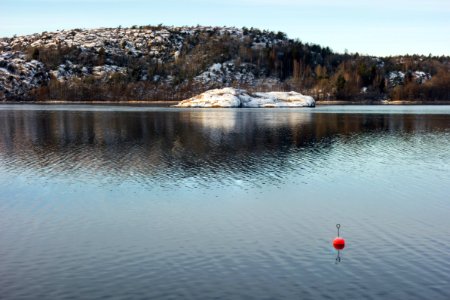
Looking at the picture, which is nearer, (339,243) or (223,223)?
(339,243)

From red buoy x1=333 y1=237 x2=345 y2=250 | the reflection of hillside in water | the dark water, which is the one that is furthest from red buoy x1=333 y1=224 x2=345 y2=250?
the reflection of hillside in water

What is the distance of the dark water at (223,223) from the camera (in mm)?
25250

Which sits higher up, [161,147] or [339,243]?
[161,147]

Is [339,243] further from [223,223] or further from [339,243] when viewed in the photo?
[223,223]

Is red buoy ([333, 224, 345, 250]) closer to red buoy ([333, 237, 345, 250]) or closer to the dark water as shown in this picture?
red buoy ([333, 237, 345, 250])

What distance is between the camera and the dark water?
→ 2525 centimetres

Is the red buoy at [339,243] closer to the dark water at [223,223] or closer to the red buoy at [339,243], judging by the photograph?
the red buoy at [339,243]

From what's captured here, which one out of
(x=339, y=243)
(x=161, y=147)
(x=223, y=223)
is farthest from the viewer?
(x=161, y=147)

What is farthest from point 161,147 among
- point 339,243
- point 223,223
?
point 339,243

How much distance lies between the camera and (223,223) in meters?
36.5

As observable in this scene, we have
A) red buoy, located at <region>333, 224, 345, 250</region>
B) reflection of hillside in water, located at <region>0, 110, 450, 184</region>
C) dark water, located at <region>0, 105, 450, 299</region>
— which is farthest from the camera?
reflection of hillside in water, located at <region>0, 110, 450, 184</region>

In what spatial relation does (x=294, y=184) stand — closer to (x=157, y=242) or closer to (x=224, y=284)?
(x=157, y=242)

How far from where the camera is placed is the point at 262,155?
2778 inches

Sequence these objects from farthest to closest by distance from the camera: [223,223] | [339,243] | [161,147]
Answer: [161,147] → [223,223] → [339,243]
